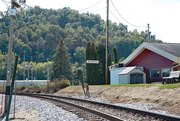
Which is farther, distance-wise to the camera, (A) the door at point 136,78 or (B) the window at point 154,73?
(A) the door at point 136,78

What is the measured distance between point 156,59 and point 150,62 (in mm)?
1098

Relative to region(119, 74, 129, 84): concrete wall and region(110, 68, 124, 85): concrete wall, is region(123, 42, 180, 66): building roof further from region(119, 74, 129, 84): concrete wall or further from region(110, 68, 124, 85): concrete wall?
region(119, 74, 129, 84): concrete wall

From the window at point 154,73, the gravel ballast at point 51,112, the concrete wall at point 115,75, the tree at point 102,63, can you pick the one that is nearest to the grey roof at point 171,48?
the window at point 154,73

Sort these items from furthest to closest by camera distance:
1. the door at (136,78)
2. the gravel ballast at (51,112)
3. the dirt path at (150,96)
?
the door at (136,78) < the dirt path at (150,96) < the gravel ballast at (51,112)

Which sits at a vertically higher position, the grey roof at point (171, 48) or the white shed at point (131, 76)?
the grey roof at point (171, 48)

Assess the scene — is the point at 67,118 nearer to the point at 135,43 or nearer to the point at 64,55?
the point at 64,55

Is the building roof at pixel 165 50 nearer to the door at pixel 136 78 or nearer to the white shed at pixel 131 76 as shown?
the white shed at pixel 131 76

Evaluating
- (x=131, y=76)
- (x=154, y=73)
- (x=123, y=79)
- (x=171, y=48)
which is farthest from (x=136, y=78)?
(x=171, y=48)

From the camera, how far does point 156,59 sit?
28.2 m

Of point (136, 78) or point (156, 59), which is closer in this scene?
point (156, 59)

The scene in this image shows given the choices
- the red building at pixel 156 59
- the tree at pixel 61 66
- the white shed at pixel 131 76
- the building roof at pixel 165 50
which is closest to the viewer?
the building roof at pixel 165 50

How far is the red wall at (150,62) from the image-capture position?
27.0 meters

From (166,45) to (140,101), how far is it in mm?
16626

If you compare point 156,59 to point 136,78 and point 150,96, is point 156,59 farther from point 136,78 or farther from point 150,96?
point 150,96
